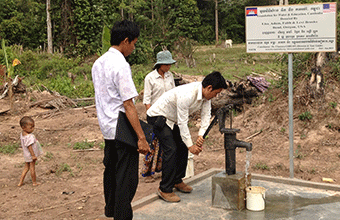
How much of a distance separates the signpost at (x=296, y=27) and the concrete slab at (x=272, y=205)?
1889mm

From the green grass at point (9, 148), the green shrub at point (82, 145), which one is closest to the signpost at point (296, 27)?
the green shrub at point (82, 145)

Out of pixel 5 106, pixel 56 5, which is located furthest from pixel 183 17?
pixel 5 106

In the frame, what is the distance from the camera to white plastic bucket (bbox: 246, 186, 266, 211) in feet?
14.2

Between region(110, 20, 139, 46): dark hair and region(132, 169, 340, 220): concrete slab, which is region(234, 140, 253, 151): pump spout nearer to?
region(132, 169, 340, 220): concrete slab

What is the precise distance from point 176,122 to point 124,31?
1649 mm

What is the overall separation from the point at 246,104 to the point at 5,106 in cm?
745

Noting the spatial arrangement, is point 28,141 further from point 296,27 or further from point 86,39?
point 86,39

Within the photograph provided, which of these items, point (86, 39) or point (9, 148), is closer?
point (9, 148)

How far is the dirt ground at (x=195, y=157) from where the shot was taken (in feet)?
Answer: 17.5

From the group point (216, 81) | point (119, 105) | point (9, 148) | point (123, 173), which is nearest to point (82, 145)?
point (9, 148)

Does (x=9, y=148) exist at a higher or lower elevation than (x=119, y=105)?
lower

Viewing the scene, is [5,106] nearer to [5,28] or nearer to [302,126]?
[302,126]

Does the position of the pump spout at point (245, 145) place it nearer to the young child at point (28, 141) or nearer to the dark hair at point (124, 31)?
the dark hair at point (124, 31)

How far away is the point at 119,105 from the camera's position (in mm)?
3420
